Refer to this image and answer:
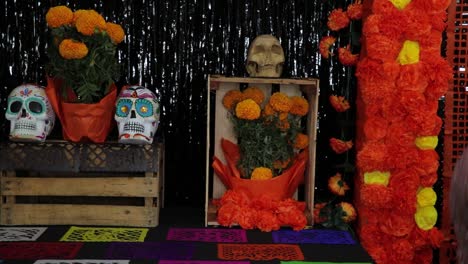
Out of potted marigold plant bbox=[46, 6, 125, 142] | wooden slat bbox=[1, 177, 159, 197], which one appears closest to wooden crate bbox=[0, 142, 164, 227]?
wooden slat bbox=[1, 177, 159, 197]

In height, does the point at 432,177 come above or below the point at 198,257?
above

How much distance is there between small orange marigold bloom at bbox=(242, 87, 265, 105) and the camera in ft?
9.64

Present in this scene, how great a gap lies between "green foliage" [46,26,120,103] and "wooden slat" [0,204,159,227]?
545mm

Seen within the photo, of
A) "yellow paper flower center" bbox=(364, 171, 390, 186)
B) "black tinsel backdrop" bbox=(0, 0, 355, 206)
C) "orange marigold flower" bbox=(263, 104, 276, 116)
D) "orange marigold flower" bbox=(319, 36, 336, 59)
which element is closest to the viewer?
"yellow paper flower center" bbox=(364, 171, 390, 186)

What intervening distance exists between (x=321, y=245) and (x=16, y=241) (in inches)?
56.0

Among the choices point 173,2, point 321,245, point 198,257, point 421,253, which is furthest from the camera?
point 173,2

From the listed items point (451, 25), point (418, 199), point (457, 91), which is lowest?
point (418, 199)

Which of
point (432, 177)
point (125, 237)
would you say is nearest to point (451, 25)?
point (432, 177)

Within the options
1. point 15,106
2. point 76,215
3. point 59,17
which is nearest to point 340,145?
point 76,215

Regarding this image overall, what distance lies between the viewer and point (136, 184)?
8.89 feet

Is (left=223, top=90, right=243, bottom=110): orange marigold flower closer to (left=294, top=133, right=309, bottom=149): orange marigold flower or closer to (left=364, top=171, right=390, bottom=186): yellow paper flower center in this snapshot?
(left=294, top=133, right=309, bottom=149): orange marigold flower

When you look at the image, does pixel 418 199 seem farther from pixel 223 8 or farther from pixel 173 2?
pixel 173 2

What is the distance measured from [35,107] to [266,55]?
1182 mm

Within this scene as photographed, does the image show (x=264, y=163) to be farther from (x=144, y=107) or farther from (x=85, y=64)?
(x=85, y=64)
